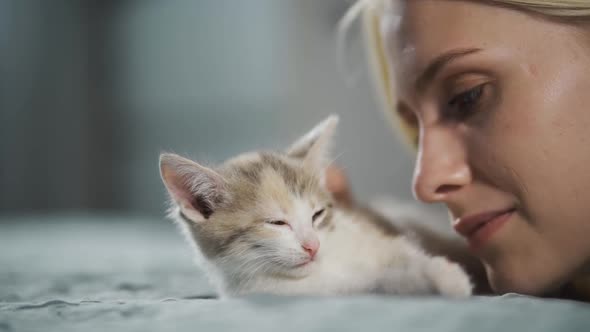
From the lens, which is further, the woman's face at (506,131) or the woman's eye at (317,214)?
the woman's eye at (317,214)

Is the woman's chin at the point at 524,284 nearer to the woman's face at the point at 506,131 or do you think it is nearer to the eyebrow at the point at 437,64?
the woman's face at the point at 506,131

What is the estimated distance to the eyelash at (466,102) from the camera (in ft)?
2.89

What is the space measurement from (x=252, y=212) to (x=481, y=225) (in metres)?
0.40

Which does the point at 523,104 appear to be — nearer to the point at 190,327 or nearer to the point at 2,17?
the point at 190,327

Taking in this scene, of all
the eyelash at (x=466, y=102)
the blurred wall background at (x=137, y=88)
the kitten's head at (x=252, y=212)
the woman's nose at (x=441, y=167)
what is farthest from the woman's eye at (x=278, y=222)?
the blurred wall background at (x=137, y=88)

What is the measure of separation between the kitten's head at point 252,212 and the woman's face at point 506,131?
213 millimetres

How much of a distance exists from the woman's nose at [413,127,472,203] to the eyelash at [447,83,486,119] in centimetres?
3

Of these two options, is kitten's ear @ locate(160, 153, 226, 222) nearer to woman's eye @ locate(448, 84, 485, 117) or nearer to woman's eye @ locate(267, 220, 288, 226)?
woman's eye @ locate(267, 220, 288, 226)

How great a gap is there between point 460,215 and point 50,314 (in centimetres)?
67

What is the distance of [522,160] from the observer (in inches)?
32.7

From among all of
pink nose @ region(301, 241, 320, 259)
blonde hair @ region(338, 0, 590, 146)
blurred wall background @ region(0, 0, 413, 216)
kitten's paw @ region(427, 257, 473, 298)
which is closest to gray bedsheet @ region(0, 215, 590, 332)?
kitten's paw @ region(427, 257, 473, 298)

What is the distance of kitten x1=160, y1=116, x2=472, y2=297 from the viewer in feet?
2.99

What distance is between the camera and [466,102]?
2.99ft

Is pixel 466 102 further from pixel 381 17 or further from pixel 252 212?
pixel 252 212
